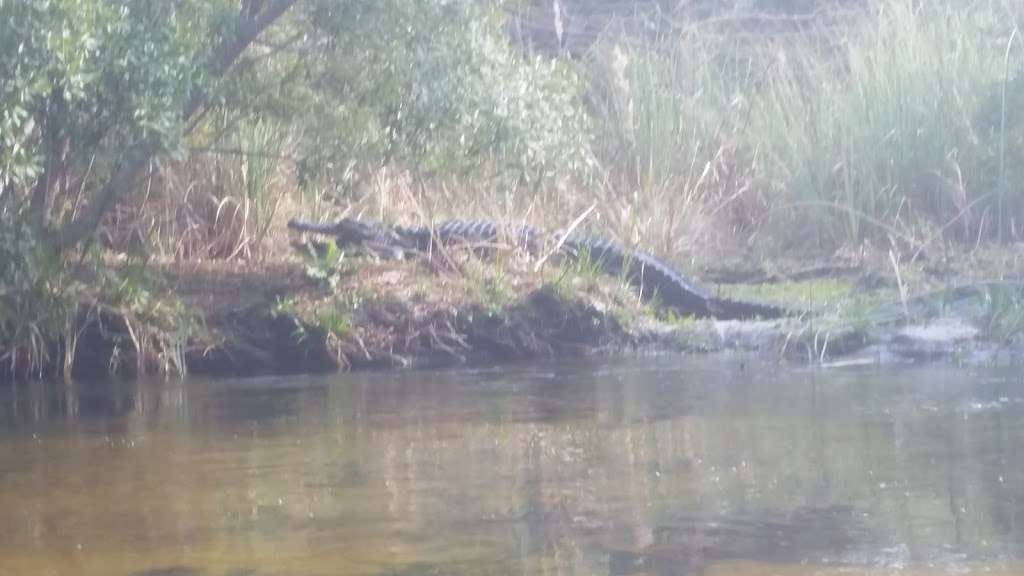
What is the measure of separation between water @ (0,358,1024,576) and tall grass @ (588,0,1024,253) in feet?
11.8

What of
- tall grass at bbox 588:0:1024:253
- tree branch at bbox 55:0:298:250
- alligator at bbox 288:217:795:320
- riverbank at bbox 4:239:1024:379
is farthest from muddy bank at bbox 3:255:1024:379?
tall grass at bbox 588:0:1024:253

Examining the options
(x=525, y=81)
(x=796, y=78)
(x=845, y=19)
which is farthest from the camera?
(x=845, y=19)

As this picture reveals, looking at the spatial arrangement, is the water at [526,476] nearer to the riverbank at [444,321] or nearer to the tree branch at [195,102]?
the riverbank at [444,321]

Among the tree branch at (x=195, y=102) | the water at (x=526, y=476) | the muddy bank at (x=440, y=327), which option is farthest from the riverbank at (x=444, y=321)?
the water at (x=526, y=476)

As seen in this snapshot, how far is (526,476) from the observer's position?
613cm

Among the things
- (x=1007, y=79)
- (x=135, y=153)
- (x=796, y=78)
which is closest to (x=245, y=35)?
(x=135, y=153)

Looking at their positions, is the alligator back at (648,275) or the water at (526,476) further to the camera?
the alligator back at (648,275)

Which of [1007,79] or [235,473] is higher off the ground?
[1007,79]

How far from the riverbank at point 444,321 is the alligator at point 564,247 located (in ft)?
0.59

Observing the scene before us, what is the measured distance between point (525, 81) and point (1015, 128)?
474 cm

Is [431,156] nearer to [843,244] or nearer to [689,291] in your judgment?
[689,291]

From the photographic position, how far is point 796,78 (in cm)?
1477

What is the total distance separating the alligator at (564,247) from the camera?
10.8 m

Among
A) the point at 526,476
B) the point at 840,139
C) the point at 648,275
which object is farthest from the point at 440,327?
the point at 840,139
